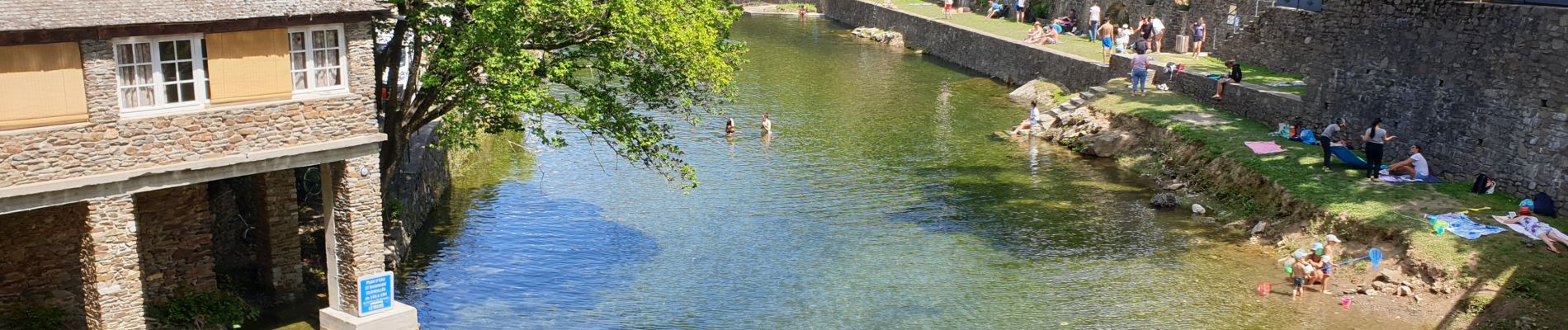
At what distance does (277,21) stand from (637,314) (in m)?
9.09

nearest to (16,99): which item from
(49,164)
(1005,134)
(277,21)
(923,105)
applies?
(49,164)

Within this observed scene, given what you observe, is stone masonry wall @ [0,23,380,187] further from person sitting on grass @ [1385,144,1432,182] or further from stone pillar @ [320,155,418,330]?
person sitting on grass @ [1385,144,1432,182]

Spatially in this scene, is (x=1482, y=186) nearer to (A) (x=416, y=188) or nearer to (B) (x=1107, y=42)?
(A) (x=416, y=188)

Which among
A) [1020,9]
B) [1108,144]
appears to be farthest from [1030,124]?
[1020,9]

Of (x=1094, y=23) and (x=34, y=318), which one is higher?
(x=1094, y=23)

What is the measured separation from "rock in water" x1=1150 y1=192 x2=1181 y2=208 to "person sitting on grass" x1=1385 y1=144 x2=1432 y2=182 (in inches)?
210

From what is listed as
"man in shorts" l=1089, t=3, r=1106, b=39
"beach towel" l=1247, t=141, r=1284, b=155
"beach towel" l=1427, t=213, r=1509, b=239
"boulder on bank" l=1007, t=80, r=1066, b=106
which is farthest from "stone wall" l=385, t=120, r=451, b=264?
"man in shorts" l=1089, t=3, r=1106, b=39

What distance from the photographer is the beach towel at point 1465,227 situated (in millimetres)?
27844

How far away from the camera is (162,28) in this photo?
803 inches

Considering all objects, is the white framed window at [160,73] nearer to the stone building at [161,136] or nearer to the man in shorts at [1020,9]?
the stone building at [161,136]

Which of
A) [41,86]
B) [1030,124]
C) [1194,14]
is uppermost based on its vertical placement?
[41,86]

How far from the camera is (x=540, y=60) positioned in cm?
2661

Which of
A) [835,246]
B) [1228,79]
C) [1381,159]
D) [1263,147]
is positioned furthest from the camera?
[1228,79]

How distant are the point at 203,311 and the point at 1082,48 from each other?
4411 centimetres
